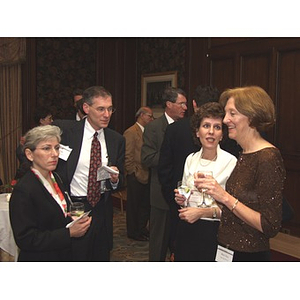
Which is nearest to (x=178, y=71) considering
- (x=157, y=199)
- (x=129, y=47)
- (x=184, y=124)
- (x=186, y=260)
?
(x=129, y=47)

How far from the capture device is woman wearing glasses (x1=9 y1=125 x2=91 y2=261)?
2.24 metres

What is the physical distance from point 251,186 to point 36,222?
1.15m

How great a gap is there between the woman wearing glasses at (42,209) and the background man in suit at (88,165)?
0.56 m

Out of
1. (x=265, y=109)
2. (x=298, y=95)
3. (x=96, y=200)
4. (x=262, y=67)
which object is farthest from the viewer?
(x=262, y=67)

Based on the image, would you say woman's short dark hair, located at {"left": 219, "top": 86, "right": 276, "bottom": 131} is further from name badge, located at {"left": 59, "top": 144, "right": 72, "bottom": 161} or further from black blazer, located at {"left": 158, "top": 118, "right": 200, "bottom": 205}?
name badge, located at {"left": 59, "top": 144, "right": 72, "bottom": 161}

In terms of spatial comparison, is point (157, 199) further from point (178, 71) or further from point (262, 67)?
point (178, 71)

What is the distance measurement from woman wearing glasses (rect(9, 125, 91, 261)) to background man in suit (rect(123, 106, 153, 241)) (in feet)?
10.3

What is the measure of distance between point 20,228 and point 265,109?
139 cm

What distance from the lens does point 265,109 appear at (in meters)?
2.01

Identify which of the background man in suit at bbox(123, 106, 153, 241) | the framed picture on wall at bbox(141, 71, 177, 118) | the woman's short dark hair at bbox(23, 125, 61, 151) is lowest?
the background man in suit at bbox(123, 106, 153, 241)

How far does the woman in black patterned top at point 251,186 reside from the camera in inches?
75.7

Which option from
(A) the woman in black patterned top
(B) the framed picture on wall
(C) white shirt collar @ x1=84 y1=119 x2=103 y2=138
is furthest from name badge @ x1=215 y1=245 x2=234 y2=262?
(B) the framed picture on wall

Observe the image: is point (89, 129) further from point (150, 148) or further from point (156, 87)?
point (156, 87)

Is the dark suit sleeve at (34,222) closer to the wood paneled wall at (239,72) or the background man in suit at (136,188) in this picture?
the background man in suit at (136,188)
